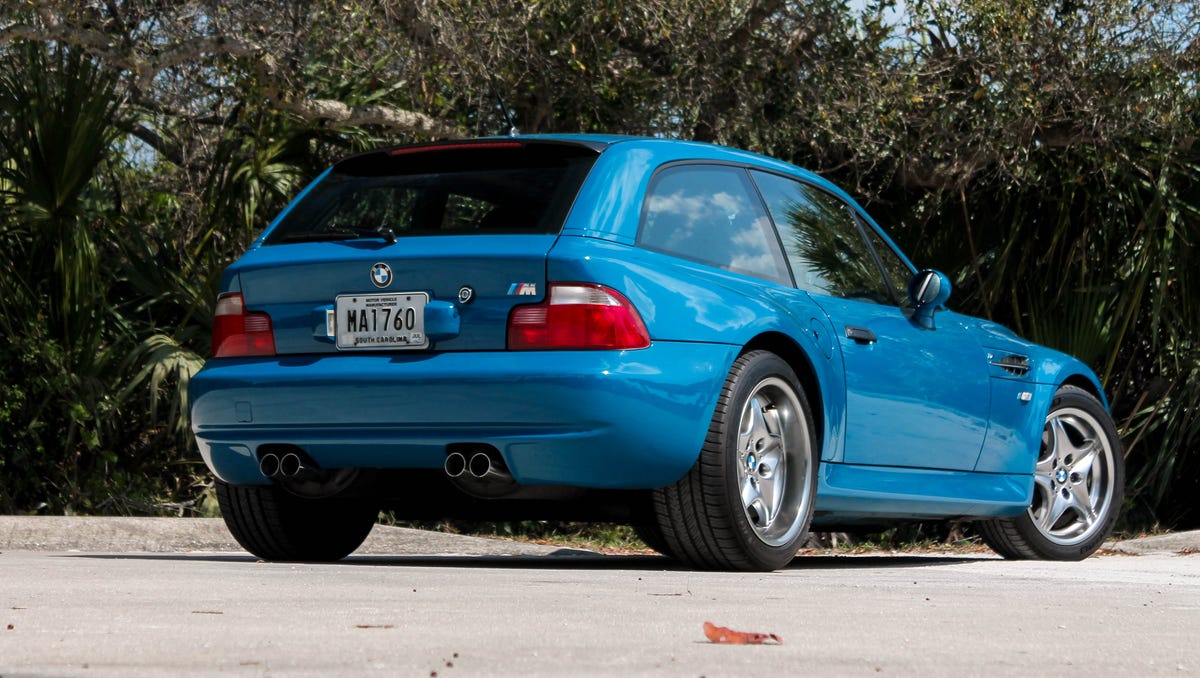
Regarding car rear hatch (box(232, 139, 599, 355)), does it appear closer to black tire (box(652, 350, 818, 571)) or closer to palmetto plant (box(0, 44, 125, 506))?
black tire (box(652, 350, 818, 571))

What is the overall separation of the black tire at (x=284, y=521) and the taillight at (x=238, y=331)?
1.77 ft

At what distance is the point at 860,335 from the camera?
20.3ft

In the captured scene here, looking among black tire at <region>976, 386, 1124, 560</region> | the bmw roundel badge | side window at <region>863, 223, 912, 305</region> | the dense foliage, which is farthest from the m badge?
the dense foliage

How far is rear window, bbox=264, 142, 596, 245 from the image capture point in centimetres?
559

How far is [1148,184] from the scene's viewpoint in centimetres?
1055

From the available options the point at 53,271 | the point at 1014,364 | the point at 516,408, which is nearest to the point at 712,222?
the point at 516,408

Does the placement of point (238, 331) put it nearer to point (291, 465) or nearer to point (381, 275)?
point (291, 465)

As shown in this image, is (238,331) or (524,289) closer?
(524,289)

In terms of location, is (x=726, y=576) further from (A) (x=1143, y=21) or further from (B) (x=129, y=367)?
(A) (x=1143, y=21)

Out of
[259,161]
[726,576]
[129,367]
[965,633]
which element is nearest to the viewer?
[965,633]

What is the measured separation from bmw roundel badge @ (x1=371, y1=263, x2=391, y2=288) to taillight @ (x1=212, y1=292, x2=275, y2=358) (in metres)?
0.43

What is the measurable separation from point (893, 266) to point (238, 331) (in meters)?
2.62

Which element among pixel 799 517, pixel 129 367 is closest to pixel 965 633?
pixel 799 517

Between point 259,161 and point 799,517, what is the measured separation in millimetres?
5831
